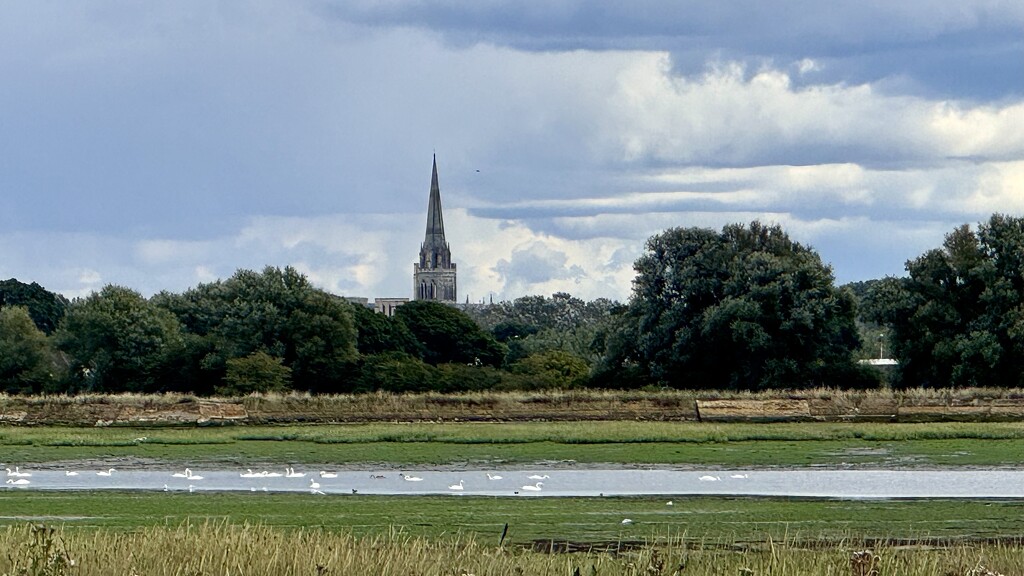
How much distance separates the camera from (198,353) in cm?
7719

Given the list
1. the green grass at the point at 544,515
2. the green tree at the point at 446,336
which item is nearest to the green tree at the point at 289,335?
the green tree at the point at 446,336

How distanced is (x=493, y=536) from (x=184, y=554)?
25.9 ft

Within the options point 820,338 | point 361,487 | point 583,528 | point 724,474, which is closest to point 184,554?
point 583,528

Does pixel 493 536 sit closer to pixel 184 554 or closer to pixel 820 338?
pixel 184 554

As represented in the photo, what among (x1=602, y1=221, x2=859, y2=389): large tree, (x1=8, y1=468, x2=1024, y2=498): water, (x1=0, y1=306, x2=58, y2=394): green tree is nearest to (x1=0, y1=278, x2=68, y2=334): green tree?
(x1=0, y1=306, x2=58, y2=394): green tree

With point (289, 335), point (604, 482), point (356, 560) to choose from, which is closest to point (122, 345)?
point (289, 335)

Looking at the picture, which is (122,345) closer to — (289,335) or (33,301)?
(289,335)

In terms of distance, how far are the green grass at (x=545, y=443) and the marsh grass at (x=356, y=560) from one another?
22.7 meters

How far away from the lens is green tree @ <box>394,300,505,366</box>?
359ft

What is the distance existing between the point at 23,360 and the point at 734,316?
40.2 m

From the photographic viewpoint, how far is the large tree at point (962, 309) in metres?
63.3

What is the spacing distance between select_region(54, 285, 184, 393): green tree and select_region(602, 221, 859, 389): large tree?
22699mm

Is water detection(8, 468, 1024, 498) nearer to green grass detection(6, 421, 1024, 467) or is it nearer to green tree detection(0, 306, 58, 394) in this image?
green grass detection(6, 421, 1024, 467)

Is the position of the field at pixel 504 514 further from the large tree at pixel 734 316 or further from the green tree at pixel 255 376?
the green tree at pixel 255 376
